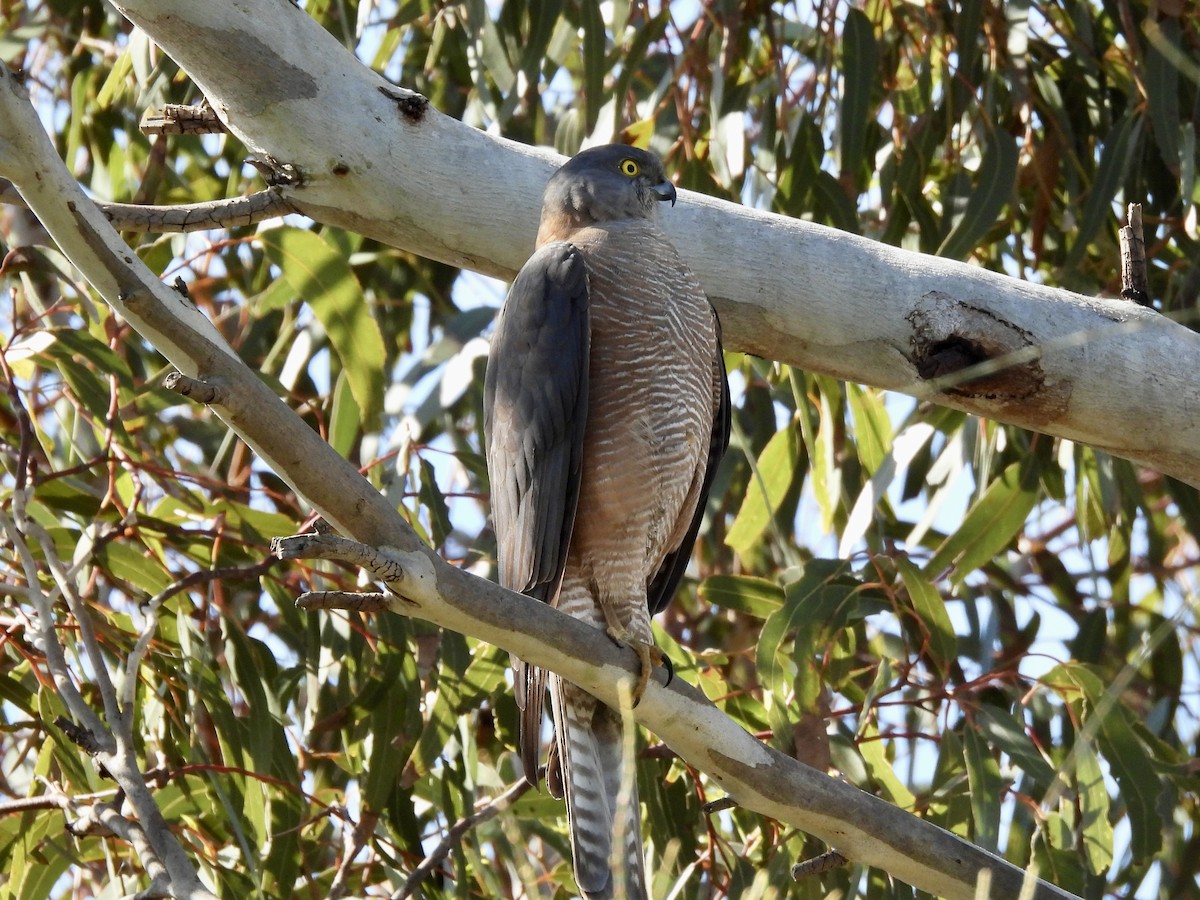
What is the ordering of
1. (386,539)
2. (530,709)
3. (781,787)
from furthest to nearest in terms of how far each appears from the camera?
(530,709)
(781,787)
(386,539)

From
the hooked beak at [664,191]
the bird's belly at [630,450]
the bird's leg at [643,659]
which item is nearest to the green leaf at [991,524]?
the bird's belly at [630,450]

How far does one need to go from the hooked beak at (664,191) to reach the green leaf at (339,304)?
0.66 meters

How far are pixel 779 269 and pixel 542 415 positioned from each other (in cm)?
56

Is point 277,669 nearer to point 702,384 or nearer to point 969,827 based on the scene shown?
point 702,384

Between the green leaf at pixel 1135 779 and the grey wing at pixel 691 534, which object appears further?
the grey wing at pixel 691 534

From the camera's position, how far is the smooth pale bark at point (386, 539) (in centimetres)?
169

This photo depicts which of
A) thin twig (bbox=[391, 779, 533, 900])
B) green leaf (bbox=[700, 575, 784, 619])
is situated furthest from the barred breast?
thin twig (bbox=[391, 779, 533, 900])

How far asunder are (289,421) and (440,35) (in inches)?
96.1

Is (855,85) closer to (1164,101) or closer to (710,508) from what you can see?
(1164,101)

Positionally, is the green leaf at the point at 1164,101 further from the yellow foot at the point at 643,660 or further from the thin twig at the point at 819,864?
the thin twig at the point at 819,864

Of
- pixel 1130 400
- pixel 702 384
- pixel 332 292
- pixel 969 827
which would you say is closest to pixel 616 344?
pixel 702 384

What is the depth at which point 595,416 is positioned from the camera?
116 inches

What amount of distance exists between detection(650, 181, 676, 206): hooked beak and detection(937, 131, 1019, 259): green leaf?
2.12 feet

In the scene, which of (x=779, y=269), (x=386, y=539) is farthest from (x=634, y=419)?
(x=386, y=539)
